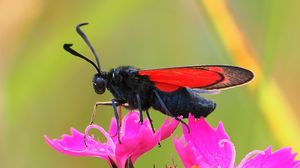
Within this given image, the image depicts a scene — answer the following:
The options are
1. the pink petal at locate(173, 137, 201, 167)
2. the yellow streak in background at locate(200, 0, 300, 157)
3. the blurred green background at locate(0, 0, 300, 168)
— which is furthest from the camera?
the blurred green background at locate(0, 0, 300, 168)

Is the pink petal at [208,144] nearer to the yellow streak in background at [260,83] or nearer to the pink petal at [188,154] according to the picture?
the pink petal at [188,154]

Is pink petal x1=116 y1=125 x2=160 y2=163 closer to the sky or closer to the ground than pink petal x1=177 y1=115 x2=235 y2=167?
closer to the sky

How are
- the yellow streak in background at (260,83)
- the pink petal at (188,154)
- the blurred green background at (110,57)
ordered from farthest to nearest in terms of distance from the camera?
1. the blurred green background at (110,57)
2. the yellow streak in background at (260,83)
3. the pink petal at (188,154)

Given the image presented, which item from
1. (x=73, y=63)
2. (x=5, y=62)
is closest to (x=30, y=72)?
(x=5, y=62)

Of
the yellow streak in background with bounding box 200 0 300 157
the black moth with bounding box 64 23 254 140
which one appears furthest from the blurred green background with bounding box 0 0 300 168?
the black moth with bounding box 64 23 254 140

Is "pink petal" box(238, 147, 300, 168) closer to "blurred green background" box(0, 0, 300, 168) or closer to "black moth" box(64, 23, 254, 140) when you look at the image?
"black moth" box(64, 23, 254, 140)

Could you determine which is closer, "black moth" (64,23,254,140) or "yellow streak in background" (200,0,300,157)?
"black moth" (64,23,254,140)

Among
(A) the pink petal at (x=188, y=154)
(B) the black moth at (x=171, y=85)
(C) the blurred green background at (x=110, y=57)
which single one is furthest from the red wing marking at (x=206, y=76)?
(C) the blurred green background at (x=110, y=57)
